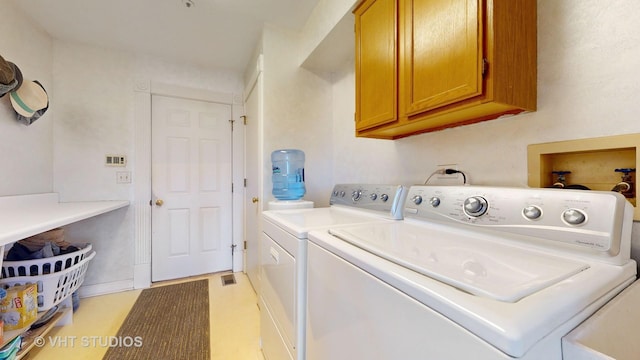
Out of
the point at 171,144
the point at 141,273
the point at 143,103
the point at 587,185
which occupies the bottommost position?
the point at 141,273

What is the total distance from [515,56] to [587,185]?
484mm

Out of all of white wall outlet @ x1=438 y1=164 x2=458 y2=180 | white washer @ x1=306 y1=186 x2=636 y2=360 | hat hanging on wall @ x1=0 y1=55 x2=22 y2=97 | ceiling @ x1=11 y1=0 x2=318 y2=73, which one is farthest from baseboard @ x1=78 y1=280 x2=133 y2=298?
white wall outlet @ x1=438 y1=164 x2=458 y2=180

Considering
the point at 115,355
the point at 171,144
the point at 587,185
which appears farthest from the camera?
the point at 171,144

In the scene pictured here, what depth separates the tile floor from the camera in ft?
5.29

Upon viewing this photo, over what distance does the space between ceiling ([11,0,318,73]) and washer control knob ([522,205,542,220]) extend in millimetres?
1878

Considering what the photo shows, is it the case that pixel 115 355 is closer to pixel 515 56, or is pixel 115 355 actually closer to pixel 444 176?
pixel 444 176

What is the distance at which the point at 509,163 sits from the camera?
1.00 m

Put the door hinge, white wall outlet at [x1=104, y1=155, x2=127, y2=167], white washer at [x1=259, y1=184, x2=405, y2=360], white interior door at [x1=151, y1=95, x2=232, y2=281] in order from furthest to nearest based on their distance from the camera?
white interior door at [x1=151, y1=95, x2=232, y2=281] < white wall outlet at [x1=104, y1=155, x2=127, y2=167] < white washer at [x1=259, y1=184, x2=405, y2=360] < the door hinge

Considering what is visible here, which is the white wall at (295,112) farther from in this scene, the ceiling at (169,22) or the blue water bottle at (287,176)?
the ceiling at (169,22)

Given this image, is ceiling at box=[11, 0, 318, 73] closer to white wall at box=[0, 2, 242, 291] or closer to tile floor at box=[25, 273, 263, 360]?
white wall at box=[0, 2, 242, 291]

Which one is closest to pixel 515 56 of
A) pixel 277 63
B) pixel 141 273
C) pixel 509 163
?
pixel 509 163

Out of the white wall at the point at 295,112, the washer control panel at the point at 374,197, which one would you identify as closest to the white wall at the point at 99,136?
the white wall at the point at 295,112

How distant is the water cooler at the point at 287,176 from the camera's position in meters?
2.01

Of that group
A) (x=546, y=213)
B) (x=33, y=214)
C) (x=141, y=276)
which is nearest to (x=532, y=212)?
(x=546, y=213)
